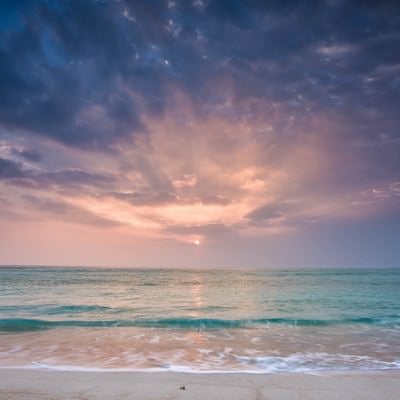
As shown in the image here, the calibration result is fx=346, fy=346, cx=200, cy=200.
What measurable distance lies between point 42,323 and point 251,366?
13.5 m

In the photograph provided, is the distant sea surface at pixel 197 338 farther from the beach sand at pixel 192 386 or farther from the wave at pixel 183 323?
the beach sand at pixel 192 386

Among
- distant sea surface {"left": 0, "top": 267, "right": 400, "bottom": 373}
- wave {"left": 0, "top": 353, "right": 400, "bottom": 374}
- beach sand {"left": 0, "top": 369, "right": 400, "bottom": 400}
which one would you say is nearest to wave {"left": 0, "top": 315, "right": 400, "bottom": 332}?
distant sea surface {"left": 0, "top": 267, "right": 400, "bottom": 373}

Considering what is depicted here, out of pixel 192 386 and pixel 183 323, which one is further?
pixel 183 323

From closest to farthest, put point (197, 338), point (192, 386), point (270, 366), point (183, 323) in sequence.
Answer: point (192, 386)
point (270, 366)
point (197, 338)
point (183, 323)

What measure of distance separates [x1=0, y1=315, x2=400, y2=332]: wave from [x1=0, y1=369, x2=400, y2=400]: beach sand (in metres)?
10.0

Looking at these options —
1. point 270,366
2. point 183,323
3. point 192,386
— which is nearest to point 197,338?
point 183,323

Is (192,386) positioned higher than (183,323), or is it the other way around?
(192,386)

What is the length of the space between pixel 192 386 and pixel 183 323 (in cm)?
1269

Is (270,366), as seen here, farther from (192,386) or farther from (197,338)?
(197,338)

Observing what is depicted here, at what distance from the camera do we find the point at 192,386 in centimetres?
747

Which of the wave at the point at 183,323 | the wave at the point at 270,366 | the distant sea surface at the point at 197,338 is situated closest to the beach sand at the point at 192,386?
the wave at the point at 270,366

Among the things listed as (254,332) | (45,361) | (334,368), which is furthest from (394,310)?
(45,361)

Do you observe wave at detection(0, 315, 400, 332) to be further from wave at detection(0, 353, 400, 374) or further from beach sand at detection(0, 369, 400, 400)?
beach sand at detection(0, 369, 400, 400)

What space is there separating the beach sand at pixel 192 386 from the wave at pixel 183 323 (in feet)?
32.8
